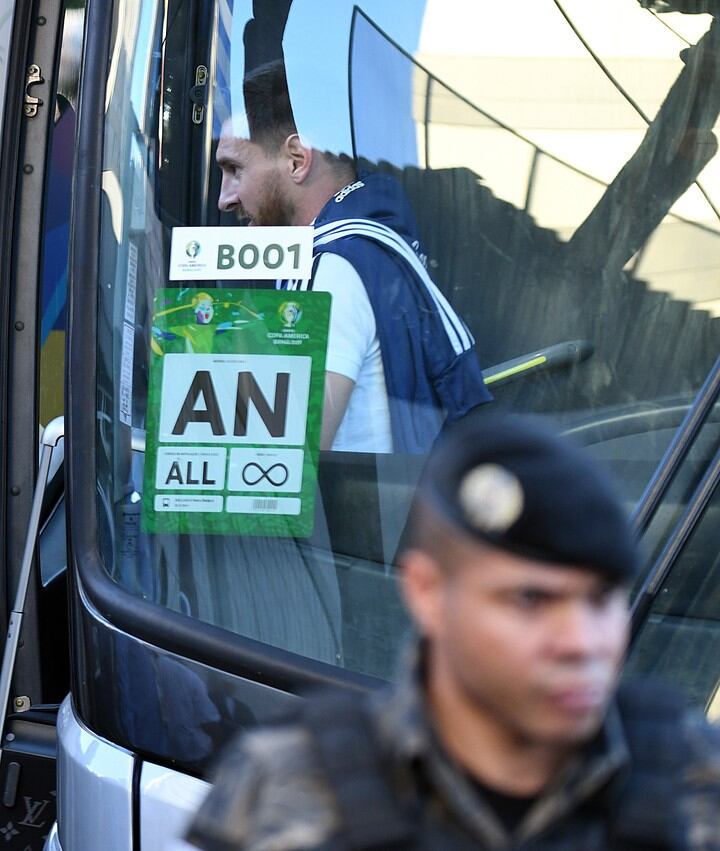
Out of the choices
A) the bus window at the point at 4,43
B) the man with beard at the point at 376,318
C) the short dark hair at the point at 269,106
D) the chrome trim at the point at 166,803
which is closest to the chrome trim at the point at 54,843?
the chrome trim at the point at 166,803

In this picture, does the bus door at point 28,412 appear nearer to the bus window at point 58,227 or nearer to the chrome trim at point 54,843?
the bus window at point 58,227

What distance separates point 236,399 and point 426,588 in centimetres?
156

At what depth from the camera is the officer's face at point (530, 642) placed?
3.03ft

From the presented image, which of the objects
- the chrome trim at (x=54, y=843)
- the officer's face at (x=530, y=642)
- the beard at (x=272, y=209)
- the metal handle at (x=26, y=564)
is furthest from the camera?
the metal handle at (x=26, y=564)

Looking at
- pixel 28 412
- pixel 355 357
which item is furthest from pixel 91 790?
pixel 28 412

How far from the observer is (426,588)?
987mm

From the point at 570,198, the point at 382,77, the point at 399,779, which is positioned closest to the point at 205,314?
the point at 382,77

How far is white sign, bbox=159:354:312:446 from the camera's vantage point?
249cm

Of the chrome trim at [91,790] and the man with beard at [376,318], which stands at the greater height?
the man with beard at [376,318]

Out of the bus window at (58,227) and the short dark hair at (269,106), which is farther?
the bus window at (58,227)

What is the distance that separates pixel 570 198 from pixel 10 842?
6.43 feet

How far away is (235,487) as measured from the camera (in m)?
2.52

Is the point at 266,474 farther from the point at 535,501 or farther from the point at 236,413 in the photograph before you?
the point at 535,501

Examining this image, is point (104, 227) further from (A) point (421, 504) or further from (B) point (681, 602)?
(A) point (421, 504)
